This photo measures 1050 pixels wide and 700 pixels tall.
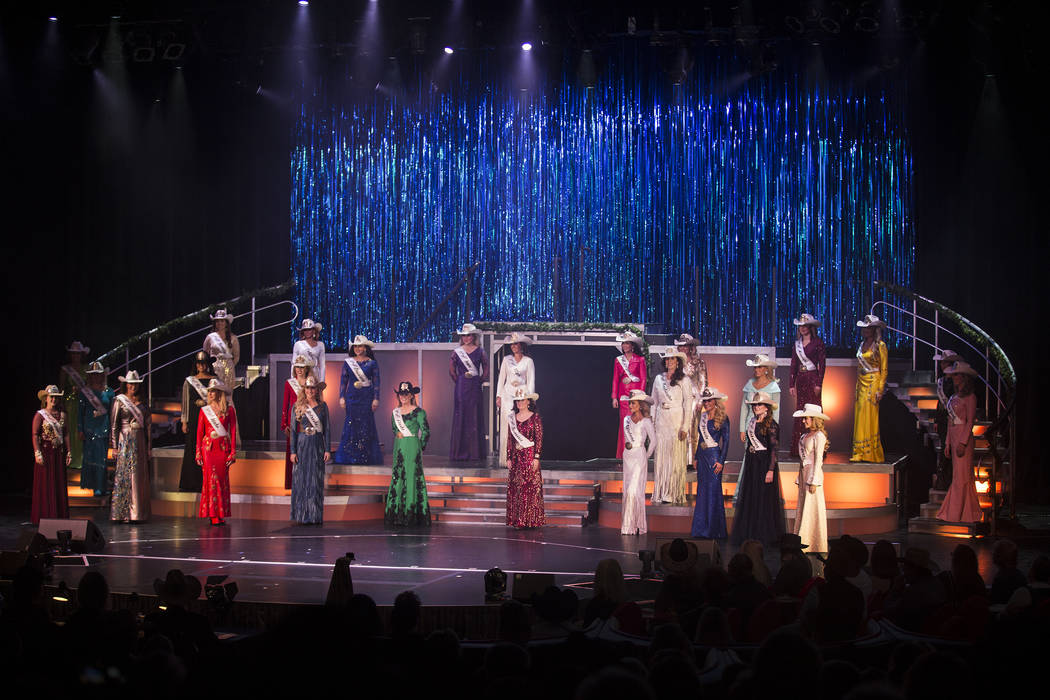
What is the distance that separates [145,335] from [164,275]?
1.46m

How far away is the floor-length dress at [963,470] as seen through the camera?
34.0 feet

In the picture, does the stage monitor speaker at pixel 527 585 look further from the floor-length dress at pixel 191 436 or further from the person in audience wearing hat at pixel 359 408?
the person in audience wearing hat at pixel 359 408

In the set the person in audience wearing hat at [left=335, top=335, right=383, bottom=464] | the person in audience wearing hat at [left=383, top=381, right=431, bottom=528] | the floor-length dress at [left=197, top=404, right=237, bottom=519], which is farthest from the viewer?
the person in audience wearing hat at [left=335, top=335, right=383, bottom=464]

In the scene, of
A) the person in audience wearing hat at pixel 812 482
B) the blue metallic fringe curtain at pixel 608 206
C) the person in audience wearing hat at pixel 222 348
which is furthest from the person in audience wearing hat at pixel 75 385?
the person in audience wearing hat at pixel 812 482

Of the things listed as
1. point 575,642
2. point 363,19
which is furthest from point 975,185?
point 575,642

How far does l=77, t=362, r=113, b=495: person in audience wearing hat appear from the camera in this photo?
40.5ft

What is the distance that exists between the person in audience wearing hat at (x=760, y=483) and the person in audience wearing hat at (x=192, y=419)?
5.40 m

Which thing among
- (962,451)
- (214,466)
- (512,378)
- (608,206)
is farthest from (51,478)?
(962,451)

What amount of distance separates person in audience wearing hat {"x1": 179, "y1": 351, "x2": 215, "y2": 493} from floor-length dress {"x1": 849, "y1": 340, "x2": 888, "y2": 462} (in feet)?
22.1

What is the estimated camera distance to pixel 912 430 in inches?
497

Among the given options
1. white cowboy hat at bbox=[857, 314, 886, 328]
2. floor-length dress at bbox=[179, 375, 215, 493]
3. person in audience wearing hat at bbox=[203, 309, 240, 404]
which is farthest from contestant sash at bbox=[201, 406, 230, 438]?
white cowboy hat at bbox=[857, 314, 886, 328]

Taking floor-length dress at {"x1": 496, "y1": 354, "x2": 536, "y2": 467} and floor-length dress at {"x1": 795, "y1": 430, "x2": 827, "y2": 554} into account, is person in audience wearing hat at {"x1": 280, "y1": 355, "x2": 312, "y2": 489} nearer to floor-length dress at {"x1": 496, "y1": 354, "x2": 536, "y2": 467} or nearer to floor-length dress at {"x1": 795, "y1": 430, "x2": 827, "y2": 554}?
floor-length dress at {"x1": 496, "y1": 354, "x2": 536, "y2": 467}

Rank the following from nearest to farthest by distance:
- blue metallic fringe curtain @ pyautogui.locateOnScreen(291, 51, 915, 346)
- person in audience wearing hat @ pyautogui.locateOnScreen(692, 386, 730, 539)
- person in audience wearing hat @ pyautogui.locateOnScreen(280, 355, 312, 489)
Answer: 1. person in audience wearing hat @ pyautogui.locateOnScreen(692, 386, 730, 539)
2. person in audience wearing hat @ pyautogui.locateOnScreen(280, 355, 312, 489)
3. blue metallic fringe curtain @ pyautogui.locateOnScreen(291, 51, 915, 346)

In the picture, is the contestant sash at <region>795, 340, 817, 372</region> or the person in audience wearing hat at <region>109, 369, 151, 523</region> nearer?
the person in audience wearing hat at <region>109, 369, 151, 523</region>
